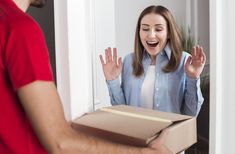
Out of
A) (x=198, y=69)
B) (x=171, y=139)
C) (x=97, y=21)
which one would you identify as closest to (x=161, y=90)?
(x=198, y=69)

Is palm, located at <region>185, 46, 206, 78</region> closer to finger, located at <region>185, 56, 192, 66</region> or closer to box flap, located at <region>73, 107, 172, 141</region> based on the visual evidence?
finger, located at <region>185, 56, 192, 66</region>

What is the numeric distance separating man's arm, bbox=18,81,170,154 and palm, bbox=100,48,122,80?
0.61 metres

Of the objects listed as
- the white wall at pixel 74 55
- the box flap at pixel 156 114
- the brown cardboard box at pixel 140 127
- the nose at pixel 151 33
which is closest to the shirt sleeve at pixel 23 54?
the brown cardboard box at pixel 140 127

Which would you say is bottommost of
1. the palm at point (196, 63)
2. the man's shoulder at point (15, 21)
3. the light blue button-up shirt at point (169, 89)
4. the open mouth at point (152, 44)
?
the light blue button-up shirt at point (169, 89)

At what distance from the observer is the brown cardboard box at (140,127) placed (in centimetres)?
94

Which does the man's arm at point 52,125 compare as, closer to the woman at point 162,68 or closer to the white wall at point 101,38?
the woman at point 162,68

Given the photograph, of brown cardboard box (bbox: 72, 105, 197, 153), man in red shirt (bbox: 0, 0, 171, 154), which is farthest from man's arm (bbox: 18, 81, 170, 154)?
brown cardboard box (bbox: 72, 105, 197, 153)

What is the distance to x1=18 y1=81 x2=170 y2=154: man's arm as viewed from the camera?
2.46 ft

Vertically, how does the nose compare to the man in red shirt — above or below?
above

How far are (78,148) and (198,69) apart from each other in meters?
0.57

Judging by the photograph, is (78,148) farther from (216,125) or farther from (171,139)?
(216,125)

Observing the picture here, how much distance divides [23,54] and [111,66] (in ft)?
2.36

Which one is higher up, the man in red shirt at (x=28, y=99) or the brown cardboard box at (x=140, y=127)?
the man in red shirt at (x=28, y=99)

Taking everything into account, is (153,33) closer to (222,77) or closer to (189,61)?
(189,61)
